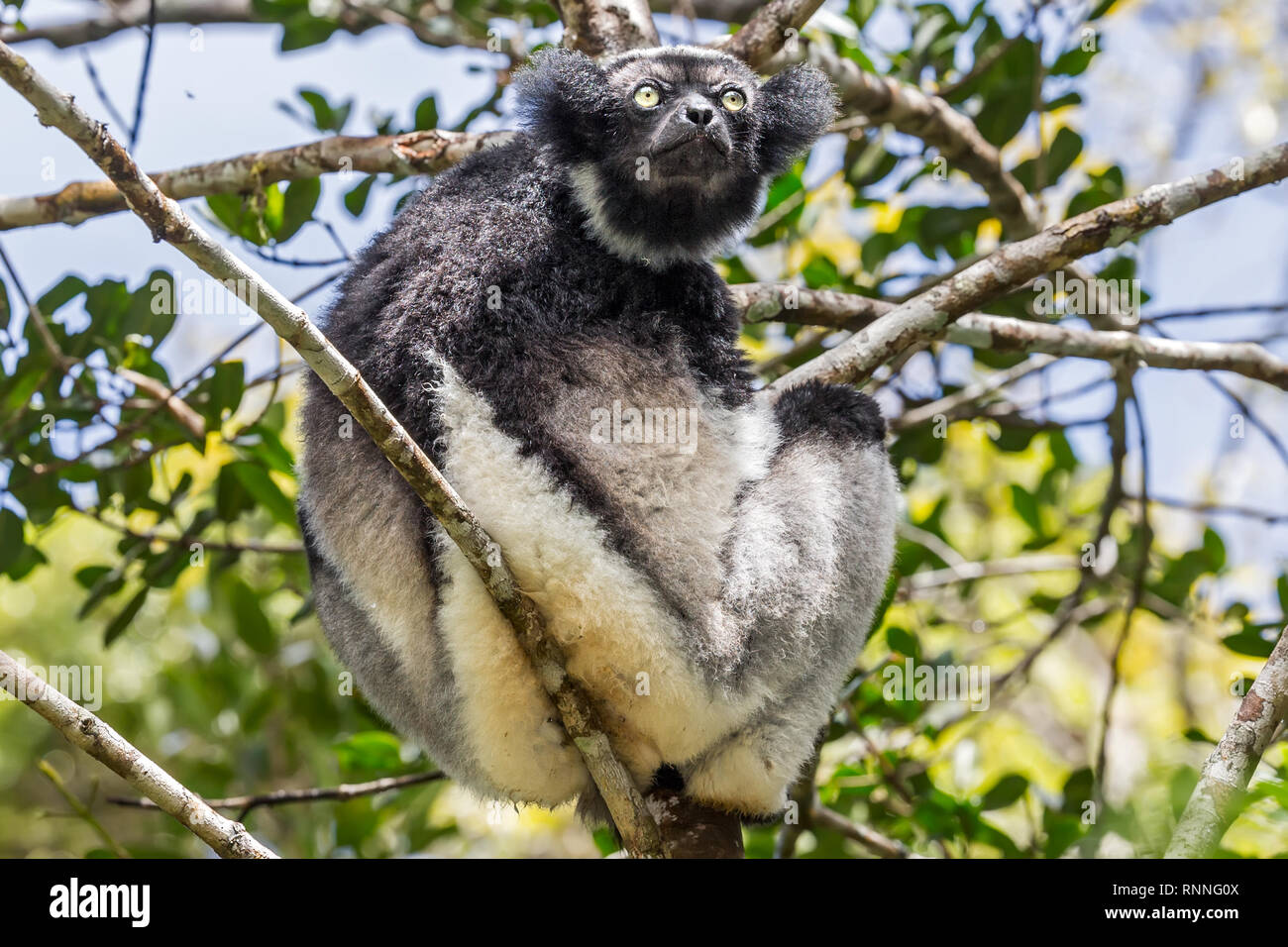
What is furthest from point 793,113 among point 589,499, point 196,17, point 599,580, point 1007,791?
point 196,17

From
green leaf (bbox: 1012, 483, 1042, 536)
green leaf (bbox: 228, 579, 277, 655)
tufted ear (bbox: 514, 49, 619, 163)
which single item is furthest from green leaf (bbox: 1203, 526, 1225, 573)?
green leaf (bbox: 228, 579, 277, 655)

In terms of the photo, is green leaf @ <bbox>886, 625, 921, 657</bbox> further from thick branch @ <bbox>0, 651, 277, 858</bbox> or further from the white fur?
thick branch @ <bbox>0, 651, 277, 858</bbox>

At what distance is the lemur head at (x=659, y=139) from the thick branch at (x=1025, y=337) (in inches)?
15.3

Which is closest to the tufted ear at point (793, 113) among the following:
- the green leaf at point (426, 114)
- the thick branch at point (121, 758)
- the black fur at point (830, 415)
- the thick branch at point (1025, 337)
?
the thick branch at point (1025, 337)

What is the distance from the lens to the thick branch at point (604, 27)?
4.66m

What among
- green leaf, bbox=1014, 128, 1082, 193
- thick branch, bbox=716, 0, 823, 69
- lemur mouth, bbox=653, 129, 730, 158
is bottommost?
lemur mouth, bbox=653, 129, 730, 158

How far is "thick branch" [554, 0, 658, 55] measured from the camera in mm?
4656

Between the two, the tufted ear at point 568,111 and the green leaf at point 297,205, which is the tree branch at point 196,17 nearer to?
the green leaf at point 297,205

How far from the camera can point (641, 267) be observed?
378cm

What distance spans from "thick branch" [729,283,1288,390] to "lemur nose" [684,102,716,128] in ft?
2.49

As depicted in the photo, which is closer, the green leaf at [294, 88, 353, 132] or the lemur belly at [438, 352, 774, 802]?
the lemur belly at [438, 352, 774, 802]

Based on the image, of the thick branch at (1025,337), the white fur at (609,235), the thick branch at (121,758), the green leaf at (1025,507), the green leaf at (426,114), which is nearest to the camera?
the thick branch at (121,758)

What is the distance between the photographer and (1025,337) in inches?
178

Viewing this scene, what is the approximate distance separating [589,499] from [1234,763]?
182cm
